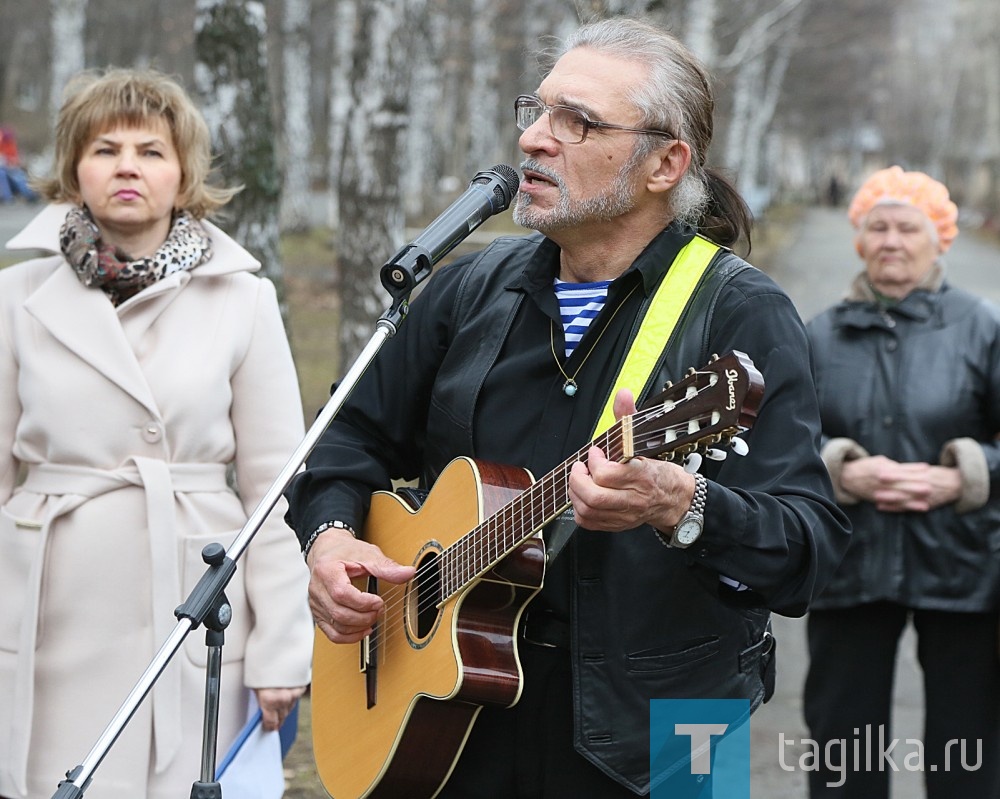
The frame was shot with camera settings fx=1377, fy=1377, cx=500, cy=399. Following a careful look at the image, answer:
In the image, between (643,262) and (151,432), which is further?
(151,432)

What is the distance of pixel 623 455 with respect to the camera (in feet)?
7.45

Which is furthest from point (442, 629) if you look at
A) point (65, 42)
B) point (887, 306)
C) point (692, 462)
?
point (65, 42)

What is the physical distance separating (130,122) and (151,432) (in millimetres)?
870

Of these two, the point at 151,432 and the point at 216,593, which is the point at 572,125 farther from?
the point at 151,432

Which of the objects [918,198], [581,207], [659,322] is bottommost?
[659,322]

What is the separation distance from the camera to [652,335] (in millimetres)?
2744

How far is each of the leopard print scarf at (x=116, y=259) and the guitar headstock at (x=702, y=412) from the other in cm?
181

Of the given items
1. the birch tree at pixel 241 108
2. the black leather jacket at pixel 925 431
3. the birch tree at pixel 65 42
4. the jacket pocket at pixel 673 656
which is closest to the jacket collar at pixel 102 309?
the jacket pocket at pixel 673 656

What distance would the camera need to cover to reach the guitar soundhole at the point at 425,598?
114 inches

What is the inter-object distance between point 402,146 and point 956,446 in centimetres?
553

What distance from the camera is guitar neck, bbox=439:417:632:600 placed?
251cm

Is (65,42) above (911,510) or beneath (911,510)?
above

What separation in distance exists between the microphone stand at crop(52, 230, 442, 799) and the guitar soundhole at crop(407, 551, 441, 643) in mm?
474

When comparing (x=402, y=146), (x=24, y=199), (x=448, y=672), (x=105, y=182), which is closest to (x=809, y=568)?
(x=448, y=672)
